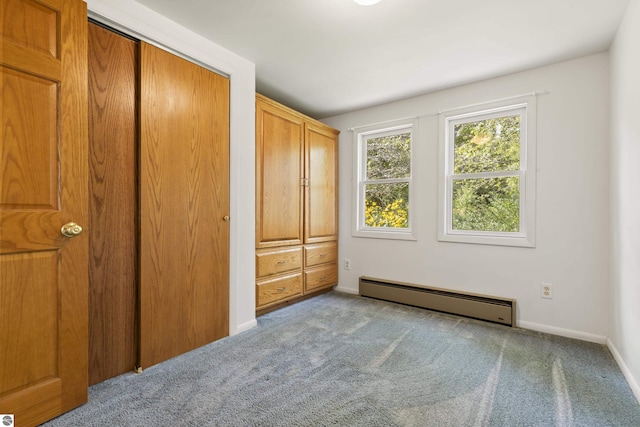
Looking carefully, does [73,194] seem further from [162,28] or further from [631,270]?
[631,270]

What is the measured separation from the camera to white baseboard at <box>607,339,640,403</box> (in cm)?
163

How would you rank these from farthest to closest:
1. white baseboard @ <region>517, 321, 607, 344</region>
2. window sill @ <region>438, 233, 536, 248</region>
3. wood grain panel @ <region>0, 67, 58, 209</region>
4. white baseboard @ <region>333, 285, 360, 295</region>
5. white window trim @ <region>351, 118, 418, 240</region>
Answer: white baseboard @ <region>333, 285, 360, 295</region> → white window trim @ <region>351, 118, 418, 240</region> → window sill @ <region>438, 233, 536, 248</region> → white baseboard @ <region>517, 321, 607, 344</region> → wood grain panel @ <region>0, 67, 58, 209</region>

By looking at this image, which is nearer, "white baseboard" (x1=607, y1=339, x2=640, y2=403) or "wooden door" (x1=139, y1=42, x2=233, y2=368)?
"white baseboard" (x1=607, y1=339, x2=640, y2=403)

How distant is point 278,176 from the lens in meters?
2.98

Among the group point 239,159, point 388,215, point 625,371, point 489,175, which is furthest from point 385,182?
point 625,371

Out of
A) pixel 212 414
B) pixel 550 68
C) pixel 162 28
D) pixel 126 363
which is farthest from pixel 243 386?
pixel 550 68

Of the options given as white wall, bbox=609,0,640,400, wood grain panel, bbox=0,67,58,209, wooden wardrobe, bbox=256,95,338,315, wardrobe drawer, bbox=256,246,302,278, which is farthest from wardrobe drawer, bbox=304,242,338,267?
white wall, bbox=609,0,640,400

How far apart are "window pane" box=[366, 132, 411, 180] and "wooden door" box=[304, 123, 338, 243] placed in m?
0.45

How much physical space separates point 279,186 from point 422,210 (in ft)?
5.05

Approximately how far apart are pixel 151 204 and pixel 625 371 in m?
3.09

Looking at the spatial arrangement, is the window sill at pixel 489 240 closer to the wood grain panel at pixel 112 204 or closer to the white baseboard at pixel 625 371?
the white baseboard at pixel 625 371

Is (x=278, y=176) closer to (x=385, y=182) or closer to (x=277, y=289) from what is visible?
(x=277, y=289)

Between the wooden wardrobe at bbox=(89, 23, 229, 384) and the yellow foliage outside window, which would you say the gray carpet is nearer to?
the wooden wardrobe at bbox=(89, 23, 229, 384)

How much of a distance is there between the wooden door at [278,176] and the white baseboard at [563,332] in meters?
2.22
